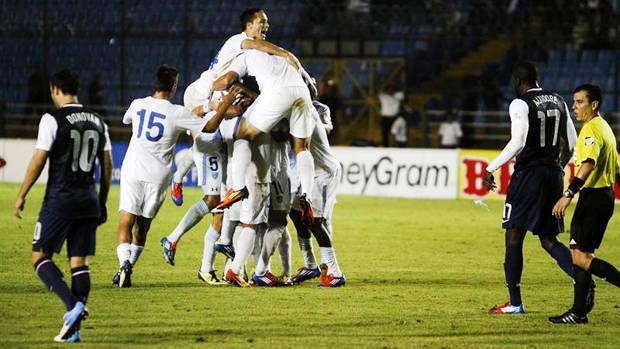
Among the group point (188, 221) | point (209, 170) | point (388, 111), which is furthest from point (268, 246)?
point (388, 111)

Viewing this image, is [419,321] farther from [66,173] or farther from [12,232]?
[12,232]

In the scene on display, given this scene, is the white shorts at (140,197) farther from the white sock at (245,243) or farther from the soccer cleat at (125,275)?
the white sock at (245,243)

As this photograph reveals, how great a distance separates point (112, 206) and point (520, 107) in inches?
529

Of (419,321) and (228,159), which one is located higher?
(228,159)

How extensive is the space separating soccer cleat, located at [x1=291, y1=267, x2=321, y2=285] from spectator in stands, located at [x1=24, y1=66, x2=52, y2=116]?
19476mm

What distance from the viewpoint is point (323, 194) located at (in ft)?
40.2

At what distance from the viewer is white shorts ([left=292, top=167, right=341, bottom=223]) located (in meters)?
12.2

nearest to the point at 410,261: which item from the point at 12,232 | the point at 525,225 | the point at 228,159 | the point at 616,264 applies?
the point at 616,264

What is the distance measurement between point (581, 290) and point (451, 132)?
18724 mm

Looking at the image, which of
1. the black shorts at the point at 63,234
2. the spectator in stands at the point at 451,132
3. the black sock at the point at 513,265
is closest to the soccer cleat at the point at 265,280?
the black sock at the point at 513,265

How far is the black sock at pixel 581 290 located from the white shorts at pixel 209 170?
158 inches

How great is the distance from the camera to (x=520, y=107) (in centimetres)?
980

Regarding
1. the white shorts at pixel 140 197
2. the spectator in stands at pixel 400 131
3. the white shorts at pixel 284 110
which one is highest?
the white shorts at pixel 284 110

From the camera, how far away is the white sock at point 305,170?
11359 millimetres
